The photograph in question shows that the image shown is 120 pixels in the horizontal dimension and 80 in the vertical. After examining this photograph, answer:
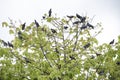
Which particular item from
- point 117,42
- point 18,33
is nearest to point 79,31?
point 117,42

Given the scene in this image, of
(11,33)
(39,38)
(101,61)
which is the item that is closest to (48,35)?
(39,38)

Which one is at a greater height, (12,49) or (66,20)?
(66,20)

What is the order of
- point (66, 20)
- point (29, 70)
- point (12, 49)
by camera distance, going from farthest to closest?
point (66, 20) → point (12, 49) → point (29, 70)

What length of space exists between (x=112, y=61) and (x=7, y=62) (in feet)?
14.4

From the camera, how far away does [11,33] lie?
1473cm

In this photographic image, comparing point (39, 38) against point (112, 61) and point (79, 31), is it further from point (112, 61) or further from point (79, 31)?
point (112, 61)

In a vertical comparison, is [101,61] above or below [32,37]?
below

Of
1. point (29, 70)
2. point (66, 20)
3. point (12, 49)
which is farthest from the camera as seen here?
point (66, 20)

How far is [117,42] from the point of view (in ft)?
47.2

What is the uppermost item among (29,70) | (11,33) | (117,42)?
(11,33)

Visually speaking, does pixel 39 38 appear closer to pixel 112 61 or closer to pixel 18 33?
pixel 18 33

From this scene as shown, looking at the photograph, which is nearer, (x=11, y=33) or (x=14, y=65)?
(x=14, y=65)

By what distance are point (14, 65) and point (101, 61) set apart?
356 centimetres

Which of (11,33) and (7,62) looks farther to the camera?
(11,33)
